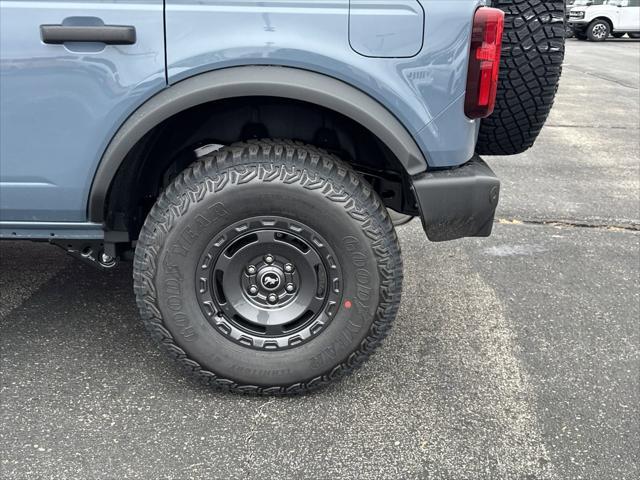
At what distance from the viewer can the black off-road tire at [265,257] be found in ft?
7.93

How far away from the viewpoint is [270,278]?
2.55m

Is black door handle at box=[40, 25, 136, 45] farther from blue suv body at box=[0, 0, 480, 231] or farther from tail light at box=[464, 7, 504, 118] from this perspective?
tail light at box=[464, 7, 504, 118]

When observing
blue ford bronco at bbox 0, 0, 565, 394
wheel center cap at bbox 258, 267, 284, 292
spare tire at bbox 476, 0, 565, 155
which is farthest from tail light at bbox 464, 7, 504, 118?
wheel center cap at bbox 258, 267, 284, 292

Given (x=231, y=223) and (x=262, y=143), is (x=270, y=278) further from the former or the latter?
(x=262, y=143)

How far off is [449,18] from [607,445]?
5.40 ft

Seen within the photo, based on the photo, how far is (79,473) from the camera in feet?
7.27

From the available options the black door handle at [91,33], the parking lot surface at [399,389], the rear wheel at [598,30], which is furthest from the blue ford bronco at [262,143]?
the rear wheel at [598,30]

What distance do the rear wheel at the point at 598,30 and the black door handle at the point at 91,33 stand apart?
77.6ft

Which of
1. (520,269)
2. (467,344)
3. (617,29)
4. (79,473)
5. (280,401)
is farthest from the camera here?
(617,29)

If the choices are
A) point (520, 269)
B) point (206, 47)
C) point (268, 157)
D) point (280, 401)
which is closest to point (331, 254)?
point (268, 157)

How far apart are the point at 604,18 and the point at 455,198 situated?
23.2 m

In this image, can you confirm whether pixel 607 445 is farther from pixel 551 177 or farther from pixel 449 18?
pixel 551 177

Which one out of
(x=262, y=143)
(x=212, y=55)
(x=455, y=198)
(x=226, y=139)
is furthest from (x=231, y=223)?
(x=455, y=198)

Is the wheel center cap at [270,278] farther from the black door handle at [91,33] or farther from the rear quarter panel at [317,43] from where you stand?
the black door handle at [91,33]
